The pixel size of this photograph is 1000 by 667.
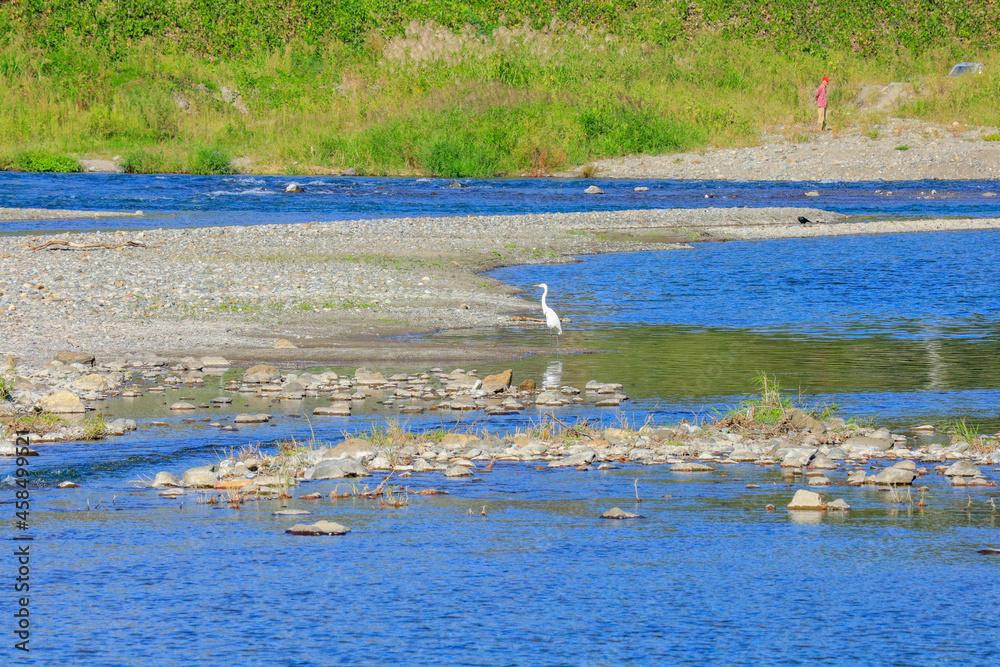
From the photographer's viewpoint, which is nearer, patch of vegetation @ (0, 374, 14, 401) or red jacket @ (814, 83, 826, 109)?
patch of vegetation @ (0, 374, 14, 401)

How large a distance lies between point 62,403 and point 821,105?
43391mm

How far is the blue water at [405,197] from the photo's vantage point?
37469 mm

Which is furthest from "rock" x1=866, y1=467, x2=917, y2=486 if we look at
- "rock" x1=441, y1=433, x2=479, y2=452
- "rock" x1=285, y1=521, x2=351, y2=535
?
"rock" x1=285, y1=521, x2=351, y2=535

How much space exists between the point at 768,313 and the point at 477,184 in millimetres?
27276

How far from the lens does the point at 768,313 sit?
20625 mm

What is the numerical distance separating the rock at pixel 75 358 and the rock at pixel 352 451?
470 centimetres

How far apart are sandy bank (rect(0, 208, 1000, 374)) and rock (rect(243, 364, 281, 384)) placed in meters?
1.23

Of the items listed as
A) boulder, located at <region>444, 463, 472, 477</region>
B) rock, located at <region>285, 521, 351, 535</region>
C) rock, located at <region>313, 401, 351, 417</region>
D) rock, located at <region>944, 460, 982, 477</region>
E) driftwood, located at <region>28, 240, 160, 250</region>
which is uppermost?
rock, located at <region>285, 521, 351, 535</region>

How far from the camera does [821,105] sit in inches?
2041

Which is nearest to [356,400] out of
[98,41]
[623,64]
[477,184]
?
[477,184]

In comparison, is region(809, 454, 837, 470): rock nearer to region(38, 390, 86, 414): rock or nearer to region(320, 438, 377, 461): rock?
region(320, 438, 377, 461): rock

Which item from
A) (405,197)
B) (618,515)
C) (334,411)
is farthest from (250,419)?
(405,197)

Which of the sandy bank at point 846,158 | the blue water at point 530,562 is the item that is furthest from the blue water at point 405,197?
the blue water at point 530,562

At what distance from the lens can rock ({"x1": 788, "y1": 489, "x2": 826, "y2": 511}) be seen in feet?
29.1
